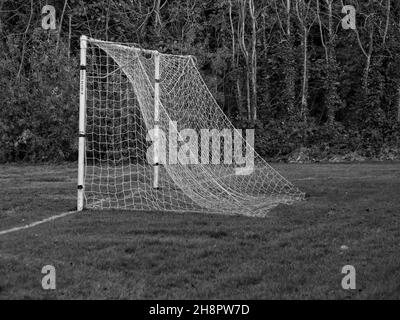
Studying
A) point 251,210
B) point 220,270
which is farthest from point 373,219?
point 220,270

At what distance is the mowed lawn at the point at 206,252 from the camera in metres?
4.70

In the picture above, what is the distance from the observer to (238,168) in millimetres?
Result: 13852

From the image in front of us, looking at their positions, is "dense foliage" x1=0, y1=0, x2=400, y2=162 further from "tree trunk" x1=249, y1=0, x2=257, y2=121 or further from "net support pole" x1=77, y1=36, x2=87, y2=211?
"net support pole" x1=77, y1=36, x2=87, y2=211

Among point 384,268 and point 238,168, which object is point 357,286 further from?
point 238,168

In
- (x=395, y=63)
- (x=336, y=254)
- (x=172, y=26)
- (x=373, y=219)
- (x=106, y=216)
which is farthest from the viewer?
(x=172, y=26)

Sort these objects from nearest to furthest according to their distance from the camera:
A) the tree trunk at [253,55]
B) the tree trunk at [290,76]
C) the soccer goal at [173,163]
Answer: the soccer goal at [173,163]
the tree trunk at [290,76]
the tree trunk at [253,55]

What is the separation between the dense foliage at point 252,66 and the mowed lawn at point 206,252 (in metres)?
9.80

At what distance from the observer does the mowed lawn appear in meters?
4.70

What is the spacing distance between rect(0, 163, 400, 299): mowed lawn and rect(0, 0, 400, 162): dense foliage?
Answer: 9.80m

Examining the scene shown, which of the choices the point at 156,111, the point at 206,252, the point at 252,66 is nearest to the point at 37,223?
the point at 206,252

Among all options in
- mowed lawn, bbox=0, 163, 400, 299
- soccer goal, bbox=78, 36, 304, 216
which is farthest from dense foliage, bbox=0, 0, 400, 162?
mowed lawn, bbox=0, 163, 400, 299

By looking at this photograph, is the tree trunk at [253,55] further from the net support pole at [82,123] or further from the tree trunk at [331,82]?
the net support pole at [82,123]

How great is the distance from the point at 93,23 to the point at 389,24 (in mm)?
10368

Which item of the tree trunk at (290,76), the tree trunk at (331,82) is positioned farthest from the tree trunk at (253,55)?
the tree trunk at (331,82)
